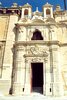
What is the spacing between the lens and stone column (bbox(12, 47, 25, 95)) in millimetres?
16281

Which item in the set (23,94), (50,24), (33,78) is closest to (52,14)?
(50,24)

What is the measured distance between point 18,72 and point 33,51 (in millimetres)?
2226

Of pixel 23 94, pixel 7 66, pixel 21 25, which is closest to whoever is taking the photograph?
pixel 23 94

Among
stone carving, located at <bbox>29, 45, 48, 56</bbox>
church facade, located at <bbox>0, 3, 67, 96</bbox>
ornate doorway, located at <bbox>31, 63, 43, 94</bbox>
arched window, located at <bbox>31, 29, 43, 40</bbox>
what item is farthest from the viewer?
arched window, located at <bbox>31, 29, 43, 40</bbox>

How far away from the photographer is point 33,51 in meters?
17.5

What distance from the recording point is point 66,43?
18062 mm

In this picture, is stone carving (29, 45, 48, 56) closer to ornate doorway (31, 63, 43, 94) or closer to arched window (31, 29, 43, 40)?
ornate doorway (31, 63, 43, 94)

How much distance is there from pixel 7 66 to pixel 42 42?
365 cm

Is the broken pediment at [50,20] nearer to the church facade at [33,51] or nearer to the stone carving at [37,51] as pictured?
the church facade at [33,51]

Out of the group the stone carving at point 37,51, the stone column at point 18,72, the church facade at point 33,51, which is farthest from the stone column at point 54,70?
the stone column at point 18,72

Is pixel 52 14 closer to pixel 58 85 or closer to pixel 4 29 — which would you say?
pixel 4 29

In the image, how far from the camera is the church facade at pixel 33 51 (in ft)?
54.3

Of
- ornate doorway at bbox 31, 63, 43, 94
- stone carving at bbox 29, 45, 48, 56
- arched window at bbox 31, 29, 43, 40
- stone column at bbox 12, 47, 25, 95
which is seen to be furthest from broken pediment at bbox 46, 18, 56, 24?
ornate doorway at bbox 31, 63, 43, 94

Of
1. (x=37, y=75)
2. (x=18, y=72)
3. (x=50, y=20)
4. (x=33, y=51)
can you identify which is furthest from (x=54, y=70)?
(x=50, y=20)
